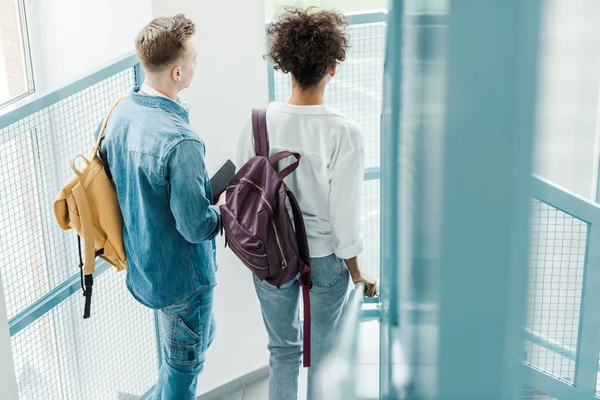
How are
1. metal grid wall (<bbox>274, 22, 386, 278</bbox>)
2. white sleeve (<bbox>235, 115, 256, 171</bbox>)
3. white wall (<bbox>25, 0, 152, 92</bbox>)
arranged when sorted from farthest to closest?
metal grid wall (<bbox>274, 22, 386, 278</bbox>) < white wall (<bbox>25, 0, 152, 92</bbox>) < white sleeve (<bbox>235, 115, 256, 171</bbox>)

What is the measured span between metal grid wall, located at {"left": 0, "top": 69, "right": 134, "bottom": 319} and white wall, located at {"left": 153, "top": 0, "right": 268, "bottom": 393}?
33cm

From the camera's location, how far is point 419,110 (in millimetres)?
366

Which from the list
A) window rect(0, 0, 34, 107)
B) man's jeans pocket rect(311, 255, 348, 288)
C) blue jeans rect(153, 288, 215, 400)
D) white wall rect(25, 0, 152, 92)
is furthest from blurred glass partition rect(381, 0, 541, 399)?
window rect(0, 0, 34, 107)

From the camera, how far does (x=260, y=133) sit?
7.57 ft

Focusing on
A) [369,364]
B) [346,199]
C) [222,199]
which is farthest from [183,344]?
[369,364]

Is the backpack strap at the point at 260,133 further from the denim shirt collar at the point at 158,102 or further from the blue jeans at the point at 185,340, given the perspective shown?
the blue jeans at the point at 185,340

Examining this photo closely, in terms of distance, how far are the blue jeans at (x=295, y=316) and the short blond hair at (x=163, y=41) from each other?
803 mm

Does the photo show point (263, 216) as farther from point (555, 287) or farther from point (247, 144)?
point (555, 287)

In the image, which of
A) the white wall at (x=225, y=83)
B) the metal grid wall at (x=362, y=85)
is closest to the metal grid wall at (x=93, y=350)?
the white wall at (x=225, y=83)

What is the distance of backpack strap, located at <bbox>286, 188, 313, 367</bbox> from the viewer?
230 centimetres

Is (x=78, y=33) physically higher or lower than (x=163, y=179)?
higher

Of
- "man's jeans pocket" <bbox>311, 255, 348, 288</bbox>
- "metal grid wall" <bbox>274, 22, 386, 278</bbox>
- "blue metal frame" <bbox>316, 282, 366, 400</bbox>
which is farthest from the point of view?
"metal grid wall" <bbox>274, 22, 386, 278</bbox>

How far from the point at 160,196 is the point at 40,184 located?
550 millimetres

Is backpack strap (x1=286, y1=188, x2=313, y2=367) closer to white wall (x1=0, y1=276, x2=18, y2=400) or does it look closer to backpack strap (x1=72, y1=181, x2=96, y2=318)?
backpack strap (x1=72, y1=181, x2=96, y2=318)
